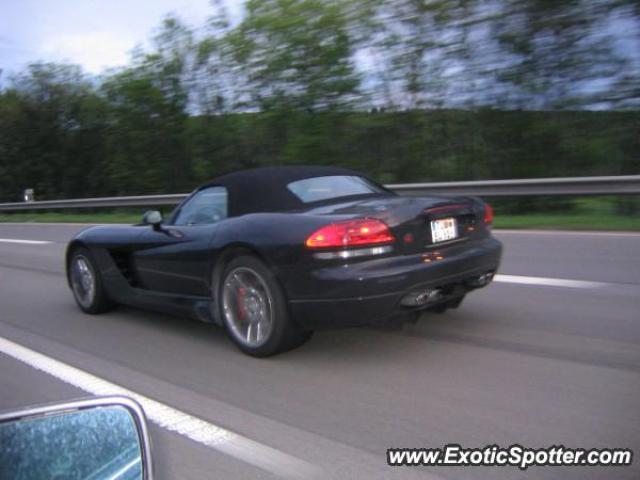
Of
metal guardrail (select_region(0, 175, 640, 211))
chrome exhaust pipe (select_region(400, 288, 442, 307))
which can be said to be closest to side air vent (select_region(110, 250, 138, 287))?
chrome exhaust pipe (select_region(400, 288, 442, 307))

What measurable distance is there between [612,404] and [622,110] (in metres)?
10.3

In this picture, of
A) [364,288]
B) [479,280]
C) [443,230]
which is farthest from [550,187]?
[364,288]

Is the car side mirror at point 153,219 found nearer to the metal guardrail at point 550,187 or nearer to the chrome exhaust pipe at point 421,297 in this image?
the chrome exhaust pipe at point 421,297

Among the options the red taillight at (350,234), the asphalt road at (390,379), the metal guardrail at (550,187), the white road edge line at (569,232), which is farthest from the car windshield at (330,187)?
the metal guardrail at (550,187)

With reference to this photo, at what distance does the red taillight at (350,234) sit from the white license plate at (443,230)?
417 millimetres

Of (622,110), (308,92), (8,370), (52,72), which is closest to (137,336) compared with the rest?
(8,370)

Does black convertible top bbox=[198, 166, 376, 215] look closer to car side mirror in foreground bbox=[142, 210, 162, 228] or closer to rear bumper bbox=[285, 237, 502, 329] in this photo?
car side mirror in foreground bbox=[142, 210, 162, 228]

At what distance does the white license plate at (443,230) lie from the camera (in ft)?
14.4

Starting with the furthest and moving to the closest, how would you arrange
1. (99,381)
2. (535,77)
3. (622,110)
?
1. (535,77)
2. (622,110)
3. (99,381)

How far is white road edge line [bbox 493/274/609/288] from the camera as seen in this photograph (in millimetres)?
6172

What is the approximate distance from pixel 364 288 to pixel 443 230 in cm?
82

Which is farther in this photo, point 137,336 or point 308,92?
point 308,92

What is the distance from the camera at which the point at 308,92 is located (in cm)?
1692

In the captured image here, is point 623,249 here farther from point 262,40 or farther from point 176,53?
point 176,53
